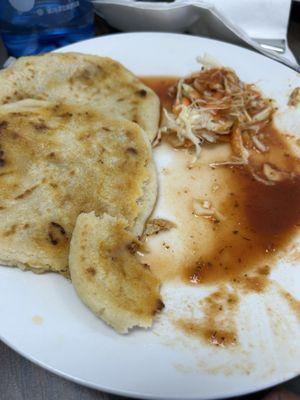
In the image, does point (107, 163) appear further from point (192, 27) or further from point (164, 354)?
point (192, 27)

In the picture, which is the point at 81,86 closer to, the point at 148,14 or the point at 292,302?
the point at 148,14

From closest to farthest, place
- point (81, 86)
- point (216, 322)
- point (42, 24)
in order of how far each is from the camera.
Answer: point (216, 322) < point (81, 86) < point (42, 24)

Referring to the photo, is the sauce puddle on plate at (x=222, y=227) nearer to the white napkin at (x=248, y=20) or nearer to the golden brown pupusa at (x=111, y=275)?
the golden brown pupusa at (x=111, y=275)

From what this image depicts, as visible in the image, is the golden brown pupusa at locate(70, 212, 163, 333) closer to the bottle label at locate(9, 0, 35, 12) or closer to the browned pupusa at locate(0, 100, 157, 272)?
the browned pupusa at locate(0, 100, 157, 272)

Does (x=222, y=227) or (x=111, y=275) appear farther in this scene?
(x=222, y=227)

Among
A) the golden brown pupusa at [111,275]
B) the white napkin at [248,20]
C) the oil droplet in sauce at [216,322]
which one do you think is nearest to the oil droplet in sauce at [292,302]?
the oil droplet in sauce at [216,322]

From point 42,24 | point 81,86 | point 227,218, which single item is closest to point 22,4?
point 42,24

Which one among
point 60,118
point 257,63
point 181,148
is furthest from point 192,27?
point 60,118
